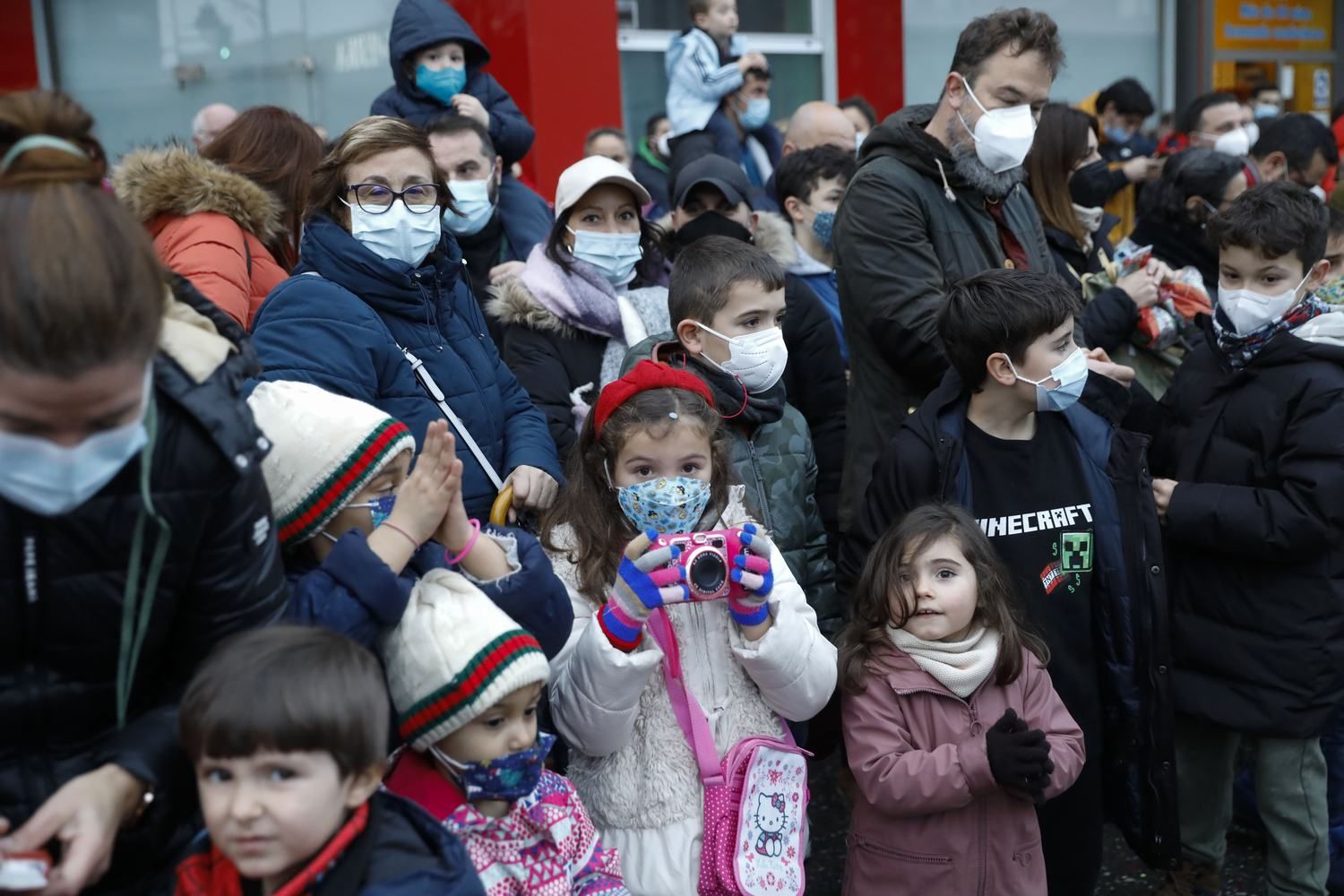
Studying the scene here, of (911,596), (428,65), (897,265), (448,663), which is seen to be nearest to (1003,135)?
(897,265)

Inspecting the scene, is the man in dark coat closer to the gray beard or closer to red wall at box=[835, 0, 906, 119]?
the gray beard

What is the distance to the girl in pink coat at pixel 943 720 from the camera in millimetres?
3016

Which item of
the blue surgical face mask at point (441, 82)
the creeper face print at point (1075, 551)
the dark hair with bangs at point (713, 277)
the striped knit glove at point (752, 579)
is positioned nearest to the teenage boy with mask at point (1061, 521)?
the creeper face print at point (1075, 551)

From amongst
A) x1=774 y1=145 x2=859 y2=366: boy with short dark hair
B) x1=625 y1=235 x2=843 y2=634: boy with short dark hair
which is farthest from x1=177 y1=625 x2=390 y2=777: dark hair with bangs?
x1=774 y1=145 x2=859 y2=366: boy with short dark hair

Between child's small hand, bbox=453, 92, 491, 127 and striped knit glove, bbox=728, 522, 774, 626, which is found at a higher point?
child's small hand, bbox=453, 92, 491, 127

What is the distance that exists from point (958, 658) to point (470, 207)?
2564 mm

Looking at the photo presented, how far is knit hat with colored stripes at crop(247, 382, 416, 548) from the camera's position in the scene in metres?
2.31

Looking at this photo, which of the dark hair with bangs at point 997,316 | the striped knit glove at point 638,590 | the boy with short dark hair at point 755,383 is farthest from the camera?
the boy with short dark hair at point 755,383

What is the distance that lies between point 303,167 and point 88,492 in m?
2.69

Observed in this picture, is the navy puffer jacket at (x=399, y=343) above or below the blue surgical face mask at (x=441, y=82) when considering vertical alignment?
below

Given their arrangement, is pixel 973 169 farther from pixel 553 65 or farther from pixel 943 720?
pixel 553 65

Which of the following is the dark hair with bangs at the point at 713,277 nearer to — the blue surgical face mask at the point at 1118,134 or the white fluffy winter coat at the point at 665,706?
the white fluffy winter coat at the point at 665,706

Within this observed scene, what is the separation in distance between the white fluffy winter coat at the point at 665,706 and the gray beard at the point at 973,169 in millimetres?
1671

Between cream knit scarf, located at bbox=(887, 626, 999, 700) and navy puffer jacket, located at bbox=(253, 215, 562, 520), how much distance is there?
0.99 metres
